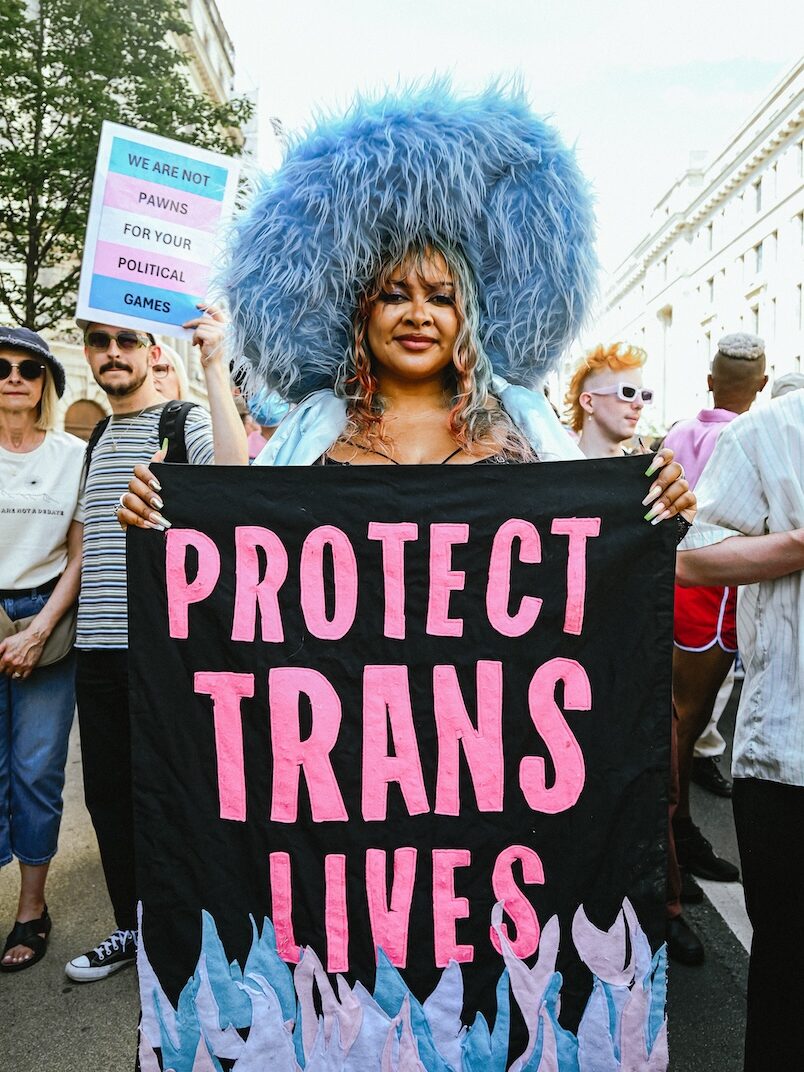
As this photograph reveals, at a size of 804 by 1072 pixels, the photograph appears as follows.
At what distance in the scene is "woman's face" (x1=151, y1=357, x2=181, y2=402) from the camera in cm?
317

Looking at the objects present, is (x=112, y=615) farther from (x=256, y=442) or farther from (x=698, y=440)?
(x=256, y=442)

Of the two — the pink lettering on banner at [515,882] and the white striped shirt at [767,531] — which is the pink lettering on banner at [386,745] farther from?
the white striped shirt at [767,531]

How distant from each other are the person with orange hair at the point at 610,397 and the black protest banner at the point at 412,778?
67.3 inches

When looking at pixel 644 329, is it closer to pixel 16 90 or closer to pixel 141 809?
pixel 16 90

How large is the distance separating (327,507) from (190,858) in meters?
0.72

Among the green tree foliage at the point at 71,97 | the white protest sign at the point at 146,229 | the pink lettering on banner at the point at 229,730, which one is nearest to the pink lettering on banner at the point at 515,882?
the pink lettering on banner at the point at 229,730

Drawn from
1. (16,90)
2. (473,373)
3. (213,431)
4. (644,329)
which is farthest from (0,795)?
(644,329)

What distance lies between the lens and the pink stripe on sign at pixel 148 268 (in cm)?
263

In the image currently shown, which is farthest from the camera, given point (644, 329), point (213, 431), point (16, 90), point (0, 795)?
point (644, 329)

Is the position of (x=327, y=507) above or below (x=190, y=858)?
above

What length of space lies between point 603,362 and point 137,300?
5.60ft

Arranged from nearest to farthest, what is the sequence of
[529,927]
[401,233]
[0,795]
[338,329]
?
[529,927] → [401,233] → [338,329] → [0,795]

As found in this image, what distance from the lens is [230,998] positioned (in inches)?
64.9

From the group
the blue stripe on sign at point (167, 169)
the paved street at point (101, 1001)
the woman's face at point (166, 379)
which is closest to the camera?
the paved street at point (101, 1001)
